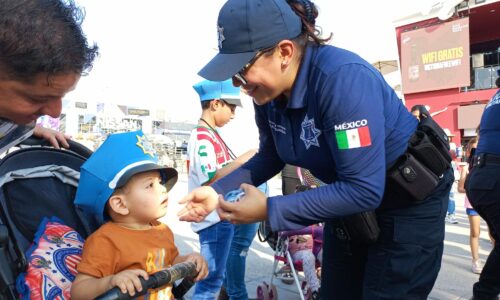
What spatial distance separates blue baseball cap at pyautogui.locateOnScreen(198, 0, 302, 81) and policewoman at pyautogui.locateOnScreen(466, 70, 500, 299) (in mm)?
1912

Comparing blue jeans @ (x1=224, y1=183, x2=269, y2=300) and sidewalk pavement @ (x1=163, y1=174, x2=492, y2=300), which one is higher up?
blue jeans @ (x1=224, y1=183, x2=269, y2=300)

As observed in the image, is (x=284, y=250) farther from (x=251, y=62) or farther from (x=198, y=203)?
(x=251, y=62)

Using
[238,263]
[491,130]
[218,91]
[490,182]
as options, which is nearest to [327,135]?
[218,91]

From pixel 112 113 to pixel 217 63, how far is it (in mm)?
31043

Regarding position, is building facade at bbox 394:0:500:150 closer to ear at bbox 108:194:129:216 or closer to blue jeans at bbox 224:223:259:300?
blue jeans at bbox 224:223:259:300

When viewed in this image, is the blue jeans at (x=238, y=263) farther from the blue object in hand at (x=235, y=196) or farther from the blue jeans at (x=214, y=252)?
the blue object in hand at (x=235, y=196)

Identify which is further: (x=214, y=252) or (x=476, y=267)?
(x=476, y=267)

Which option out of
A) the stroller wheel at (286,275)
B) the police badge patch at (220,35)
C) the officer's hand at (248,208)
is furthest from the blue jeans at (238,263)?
the police badge patch at (220,35)

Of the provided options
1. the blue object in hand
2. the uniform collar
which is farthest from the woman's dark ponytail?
the blue object in hand

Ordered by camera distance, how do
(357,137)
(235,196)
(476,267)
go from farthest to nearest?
1. (476,267)
2. (235,196)
3. (357,137)

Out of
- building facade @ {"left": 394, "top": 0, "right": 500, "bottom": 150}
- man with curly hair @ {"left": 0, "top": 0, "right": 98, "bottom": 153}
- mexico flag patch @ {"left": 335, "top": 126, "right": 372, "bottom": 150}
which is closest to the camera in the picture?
man with curly hair @ {"left": 0, "top": 0, "right": 98, "bottom": 153}

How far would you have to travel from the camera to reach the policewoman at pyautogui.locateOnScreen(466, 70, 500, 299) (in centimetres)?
273

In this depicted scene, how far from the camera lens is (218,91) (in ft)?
10.0

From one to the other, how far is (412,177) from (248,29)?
0.86 meters
